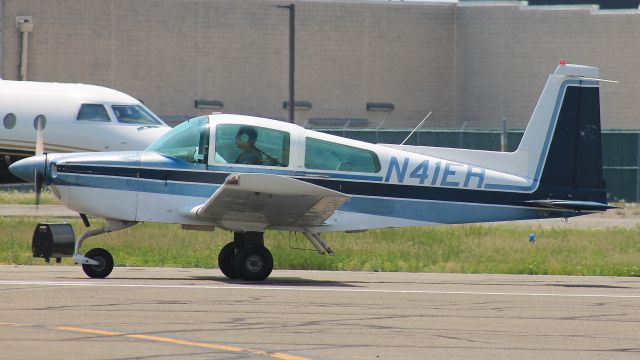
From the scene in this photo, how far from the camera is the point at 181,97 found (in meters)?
51.9

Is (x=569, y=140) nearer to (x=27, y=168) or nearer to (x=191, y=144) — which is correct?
(x=191, y=144)

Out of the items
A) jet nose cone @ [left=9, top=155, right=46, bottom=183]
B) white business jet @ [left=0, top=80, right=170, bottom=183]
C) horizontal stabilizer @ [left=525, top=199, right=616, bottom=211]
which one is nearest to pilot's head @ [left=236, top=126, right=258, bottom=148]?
jet nose cone @ [left=9, top=155, right=46, bottom=183]

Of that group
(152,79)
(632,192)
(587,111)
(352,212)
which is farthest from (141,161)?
(152,79)

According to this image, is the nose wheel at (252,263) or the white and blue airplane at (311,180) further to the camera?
the nose wheel at (252,263)

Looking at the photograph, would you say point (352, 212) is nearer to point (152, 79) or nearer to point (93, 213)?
point (93, 213)

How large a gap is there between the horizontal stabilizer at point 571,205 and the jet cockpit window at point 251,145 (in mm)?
3568

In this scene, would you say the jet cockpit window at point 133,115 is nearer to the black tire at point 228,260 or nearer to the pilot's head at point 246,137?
the black tire at point 228,260

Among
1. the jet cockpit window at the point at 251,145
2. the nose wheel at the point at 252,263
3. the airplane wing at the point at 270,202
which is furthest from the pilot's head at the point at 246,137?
the nose wheel at the point at 252,263

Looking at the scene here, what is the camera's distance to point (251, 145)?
15.7 meters

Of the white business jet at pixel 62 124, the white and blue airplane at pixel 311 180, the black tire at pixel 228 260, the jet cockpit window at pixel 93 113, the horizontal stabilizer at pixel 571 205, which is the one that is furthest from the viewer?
the jet cockpit window at pixel 93 113

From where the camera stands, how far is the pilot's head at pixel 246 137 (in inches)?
617

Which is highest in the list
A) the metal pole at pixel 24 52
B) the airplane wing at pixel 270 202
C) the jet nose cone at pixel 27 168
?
the metal pole at pixel 24 52

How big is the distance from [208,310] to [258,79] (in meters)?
41.1

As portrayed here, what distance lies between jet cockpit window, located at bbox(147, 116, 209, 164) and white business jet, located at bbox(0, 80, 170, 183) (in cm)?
768
